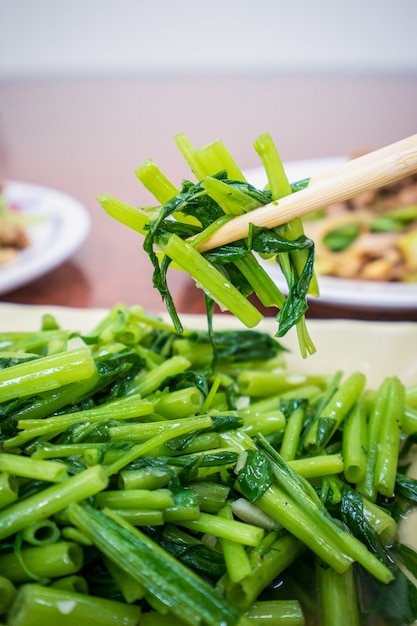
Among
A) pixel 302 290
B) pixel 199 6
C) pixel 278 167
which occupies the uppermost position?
pixel 199 6

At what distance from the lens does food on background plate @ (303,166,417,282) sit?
2607mm

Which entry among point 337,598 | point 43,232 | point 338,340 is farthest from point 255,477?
point 43,232

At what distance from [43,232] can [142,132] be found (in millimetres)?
1986

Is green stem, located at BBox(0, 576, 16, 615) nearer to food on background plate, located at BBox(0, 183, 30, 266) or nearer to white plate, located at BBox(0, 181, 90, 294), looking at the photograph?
white plate, located at BBox(0, 181, 90, 294)

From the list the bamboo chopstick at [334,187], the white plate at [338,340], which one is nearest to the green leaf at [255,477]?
the bamboo chopstick at [334,187]

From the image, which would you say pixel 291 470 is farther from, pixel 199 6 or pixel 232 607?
pixel 199 6

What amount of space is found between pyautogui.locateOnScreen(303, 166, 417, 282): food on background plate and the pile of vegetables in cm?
110

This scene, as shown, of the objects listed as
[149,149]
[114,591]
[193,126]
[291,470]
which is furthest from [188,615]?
[193,126]

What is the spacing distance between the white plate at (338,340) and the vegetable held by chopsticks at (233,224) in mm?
756

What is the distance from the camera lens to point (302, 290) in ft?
4.18

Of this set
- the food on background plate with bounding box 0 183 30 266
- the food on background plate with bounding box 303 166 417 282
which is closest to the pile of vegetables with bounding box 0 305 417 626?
the food on background plate with bounding box 303 166 417 282

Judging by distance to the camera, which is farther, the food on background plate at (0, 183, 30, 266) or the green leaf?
the food on background plate at (0, 183, 30, 266)

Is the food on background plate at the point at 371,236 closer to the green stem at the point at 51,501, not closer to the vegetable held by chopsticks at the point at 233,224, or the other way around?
the vegetable held by chopsticks at the point at 233,224

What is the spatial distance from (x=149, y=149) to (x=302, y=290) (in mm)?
3293
